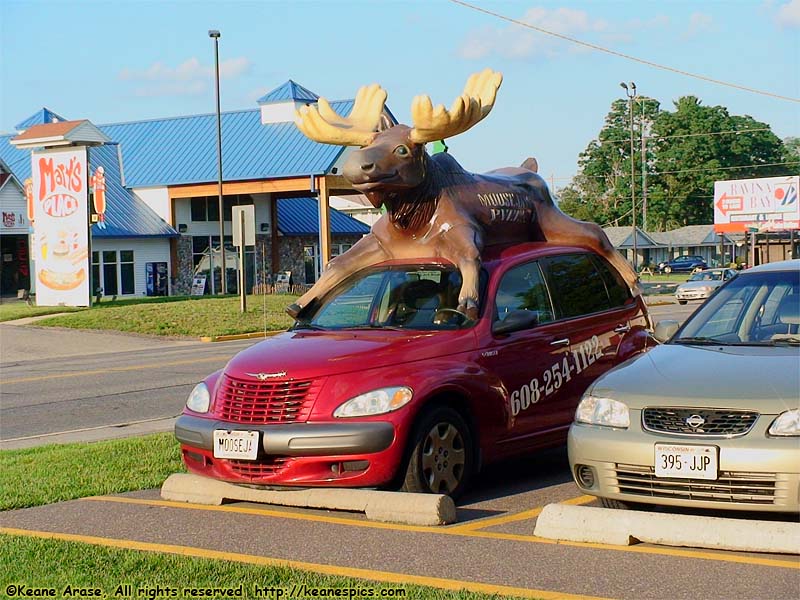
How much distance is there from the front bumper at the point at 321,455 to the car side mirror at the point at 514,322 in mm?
1438

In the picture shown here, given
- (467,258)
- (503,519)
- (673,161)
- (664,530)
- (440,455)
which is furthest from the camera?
(673,161)

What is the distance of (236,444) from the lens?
7.75 m

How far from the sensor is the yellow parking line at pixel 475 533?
242 inches

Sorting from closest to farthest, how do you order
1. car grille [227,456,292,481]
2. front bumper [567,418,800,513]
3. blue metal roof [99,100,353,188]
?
front bumper [567,418,800,513]
car grille [227,456,292,481]
blue metal roof [99,100,353,188]

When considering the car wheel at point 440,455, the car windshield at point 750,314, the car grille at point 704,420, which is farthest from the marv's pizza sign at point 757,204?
the car grille at point 704,420

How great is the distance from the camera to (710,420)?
21.8 feet

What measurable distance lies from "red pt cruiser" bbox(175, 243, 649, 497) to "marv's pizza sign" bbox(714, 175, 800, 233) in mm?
61464

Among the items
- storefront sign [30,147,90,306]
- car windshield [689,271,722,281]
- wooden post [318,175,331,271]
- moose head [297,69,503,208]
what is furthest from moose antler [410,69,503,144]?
car windshield [689,271,722,281]

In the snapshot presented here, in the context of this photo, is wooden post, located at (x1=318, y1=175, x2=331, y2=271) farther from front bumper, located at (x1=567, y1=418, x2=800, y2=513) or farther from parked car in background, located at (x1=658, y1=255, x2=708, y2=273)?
parked car in background, located at (x1=658, y1=255, x2=708, y2=273)

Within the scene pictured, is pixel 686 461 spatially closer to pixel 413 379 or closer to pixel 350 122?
pixel 413 379

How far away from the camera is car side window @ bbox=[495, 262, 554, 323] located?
8891 mm

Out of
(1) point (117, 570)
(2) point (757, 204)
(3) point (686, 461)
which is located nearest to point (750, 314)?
(3) point (686, 461)

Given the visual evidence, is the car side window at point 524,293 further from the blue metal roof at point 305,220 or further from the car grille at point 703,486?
the blue metal roof at point 305,220

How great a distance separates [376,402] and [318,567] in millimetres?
1575
